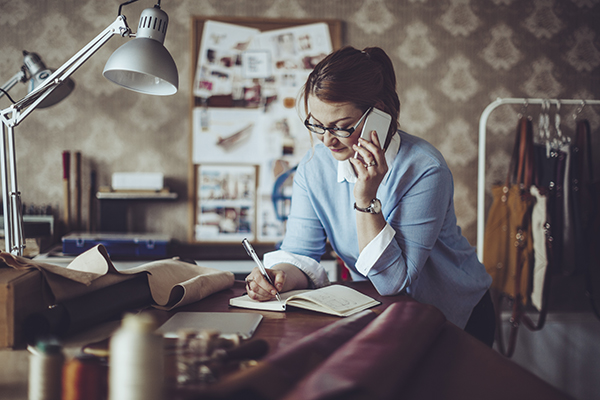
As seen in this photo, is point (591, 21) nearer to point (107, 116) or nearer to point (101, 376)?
point (107, 116)

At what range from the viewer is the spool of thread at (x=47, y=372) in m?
0.47

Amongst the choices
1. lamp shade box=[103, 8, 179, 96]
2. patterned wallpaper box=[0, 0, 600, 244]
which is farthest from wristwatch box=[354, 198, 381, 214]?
patterned wallpaper box=[0, 0, 600, 244]

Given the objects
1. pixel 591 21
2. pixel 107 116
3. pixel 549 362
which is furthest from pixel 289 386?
pixel 591 21

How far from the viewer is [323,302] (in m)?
0.93

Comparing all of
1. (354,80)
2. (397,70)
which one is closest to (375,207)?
(354,80)

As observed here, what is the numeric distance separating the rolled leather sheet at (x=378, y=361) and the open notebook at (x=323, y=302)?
0.66ft

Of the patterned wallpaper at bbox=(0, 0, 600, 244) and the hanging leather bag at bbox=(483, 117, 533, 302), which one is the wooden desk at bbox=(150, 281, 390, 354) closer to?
the hanging leather bag at bbox=(483, 117, 533, 302)

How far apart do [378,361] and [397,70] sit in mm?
2392

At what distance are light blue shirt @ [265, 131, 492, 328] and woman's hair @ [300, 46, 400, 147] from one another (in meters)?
0.15

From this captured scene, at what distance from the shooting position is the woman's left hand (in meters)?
1.14

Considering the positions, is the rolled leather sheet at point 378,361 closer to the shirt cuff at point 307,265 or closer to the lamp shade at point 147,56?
the shirt cuff at point 307,265

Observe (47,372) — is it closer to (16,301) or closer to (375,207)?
(16,301)

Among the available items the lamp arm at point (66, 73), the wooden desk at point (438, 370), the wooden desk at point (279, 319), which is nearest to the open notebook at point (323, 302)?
the wooden desk at point (279, 319)

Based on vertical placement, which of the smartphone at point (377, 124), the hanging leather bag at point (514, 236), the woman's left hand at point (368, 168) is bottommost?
the hanging leather bag at point (514, 236)
